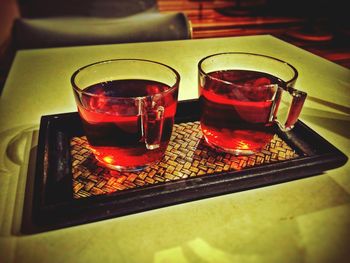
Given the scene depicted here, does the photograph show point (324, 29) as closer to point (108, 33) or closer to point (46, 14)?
point (46, 14)

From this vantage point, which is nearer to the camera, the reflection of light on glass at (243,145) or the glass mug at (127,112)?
the glass mug at (127,112)

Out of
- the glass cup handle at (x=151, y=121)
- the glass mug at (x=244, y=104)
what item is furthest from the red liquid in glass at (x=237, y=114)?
the glass cup handle at (x=151, y=121)

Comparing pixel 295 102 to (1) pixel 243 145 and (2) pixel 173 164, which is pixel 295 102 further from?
(2) pixel 173 164

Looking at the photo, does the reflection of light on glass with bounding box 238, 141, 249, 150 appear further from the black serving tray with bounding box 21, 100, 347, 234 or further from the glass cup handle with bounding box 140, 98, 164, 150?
the glass cup handle with bounding box 140, 98, 164, 150

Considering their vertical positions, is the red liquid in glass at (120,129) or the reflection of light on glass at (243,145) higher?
the red liquid in glass at (120,129)

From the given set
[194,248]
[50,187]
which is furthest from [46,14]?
[194,248]

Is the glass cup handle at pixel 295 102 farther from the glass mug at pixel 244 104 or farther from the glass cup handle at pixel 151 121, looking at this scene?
the glass cup handle at pixel 151 121

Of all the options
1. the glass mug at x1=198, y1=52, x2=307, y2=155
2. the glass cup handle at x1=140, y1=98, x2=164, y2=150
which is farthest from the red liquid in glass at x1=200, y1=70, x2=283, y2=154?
the glass cup handle at x1=140, y1=98, x2=164, y2=150

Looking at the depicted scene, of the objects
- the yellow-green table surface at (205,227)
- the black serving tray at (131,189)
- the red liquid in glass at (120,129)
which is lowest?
the yellow-green table surface at (205,227)
